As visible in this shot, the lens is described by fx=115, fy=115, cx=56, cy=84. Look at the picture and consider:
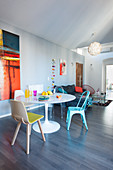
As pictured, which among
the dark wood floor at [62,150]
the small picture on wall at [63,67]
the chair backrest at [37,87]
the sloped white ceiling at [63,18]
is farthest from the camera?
the small picture on wall at [63,67]

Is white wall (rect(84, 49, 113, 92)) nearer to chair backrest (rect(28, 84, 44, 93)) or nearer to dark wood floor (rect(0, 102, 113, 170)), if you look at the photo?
chair backrest (rect(28, 84, 44, 93))

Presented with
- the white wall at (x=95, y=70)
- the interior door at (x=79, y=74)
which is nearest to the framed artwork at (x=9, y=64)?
the interior door at (x=79, y=74)

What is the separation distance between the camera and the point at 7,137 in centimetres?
219

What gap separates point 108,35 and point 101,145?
563cm

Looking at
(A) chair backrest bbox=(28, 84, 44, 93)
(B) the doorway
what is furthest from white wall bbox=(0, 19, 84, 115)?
(B) the doorway

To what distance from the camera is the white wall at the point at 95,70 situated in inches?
285

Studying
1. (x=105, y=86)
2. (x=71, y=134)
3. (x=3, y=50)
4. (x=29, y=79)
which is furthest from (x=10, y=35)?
(x=105, y=86)

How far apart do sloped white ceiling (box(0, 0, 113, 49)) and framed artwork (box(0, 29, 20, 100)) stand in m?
0.47

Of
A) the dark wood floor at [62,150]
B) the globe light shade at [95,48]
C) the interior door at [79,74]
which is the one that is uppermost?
the globe light shade at [95,48]

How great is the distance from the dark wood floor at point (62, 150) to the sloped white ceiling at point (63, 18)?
293 centimetres

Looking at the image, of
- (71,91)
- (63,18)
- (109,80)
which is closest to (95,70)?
(109,80)

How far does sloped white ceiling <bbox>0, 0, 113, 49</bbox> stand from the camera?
3.04 m

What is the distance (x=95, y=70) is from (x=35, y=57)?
470 cm

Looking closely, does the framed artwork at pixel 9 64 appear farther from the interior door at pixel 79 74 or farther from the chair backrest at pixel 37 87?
the interior door at pixel 79 74
